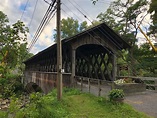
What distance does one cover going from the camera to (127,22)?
2523 centimetres

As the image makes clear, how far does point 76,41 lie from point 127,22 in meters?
15.6

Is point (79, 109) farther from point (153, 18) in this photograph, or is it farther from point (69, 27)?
point (69, 27)

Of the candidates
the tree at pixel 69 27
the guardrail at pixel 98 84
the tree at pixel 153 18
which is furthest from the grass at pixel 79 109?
the tree at pixel 69 27

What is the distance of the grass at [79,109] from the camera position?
17.8ft

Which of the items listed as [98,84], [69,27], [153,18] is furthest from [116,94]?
[69,27]

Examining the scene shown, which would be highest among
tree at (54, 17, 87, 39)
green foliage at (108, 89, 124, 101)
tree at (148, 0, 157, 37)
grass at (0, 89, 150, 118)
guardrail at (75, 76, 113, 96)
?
tree at (54, 17, 87, 39)

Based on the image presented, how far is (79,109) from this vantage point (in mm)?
7223

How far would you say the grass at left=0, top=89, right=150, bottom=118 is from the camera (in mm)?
5434

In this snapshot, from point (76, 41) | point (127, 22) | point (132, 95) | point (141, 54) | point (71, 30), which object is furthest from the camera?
point (71, 30)

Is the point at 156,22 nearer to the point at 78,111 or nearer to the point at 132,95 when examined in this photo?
the point at 132,95

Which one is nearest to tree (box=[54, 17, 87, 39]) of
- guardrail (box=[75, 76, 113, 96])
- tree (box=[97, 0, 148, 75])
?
tree (box=[97, 0, 148, 75])

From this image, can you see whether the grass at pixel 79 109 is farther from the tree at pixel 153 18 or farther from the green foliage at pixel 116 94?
the tree at pixel 153 18

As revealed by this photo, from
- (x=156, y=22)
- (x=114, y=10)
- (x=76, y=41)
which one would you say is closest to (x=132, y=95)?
(x=76, y=41)

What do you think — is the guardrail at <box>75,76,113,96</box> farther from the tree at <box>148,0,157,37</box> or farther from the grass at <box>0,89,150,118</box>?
the tree at <box>148,0,157,37</box>
